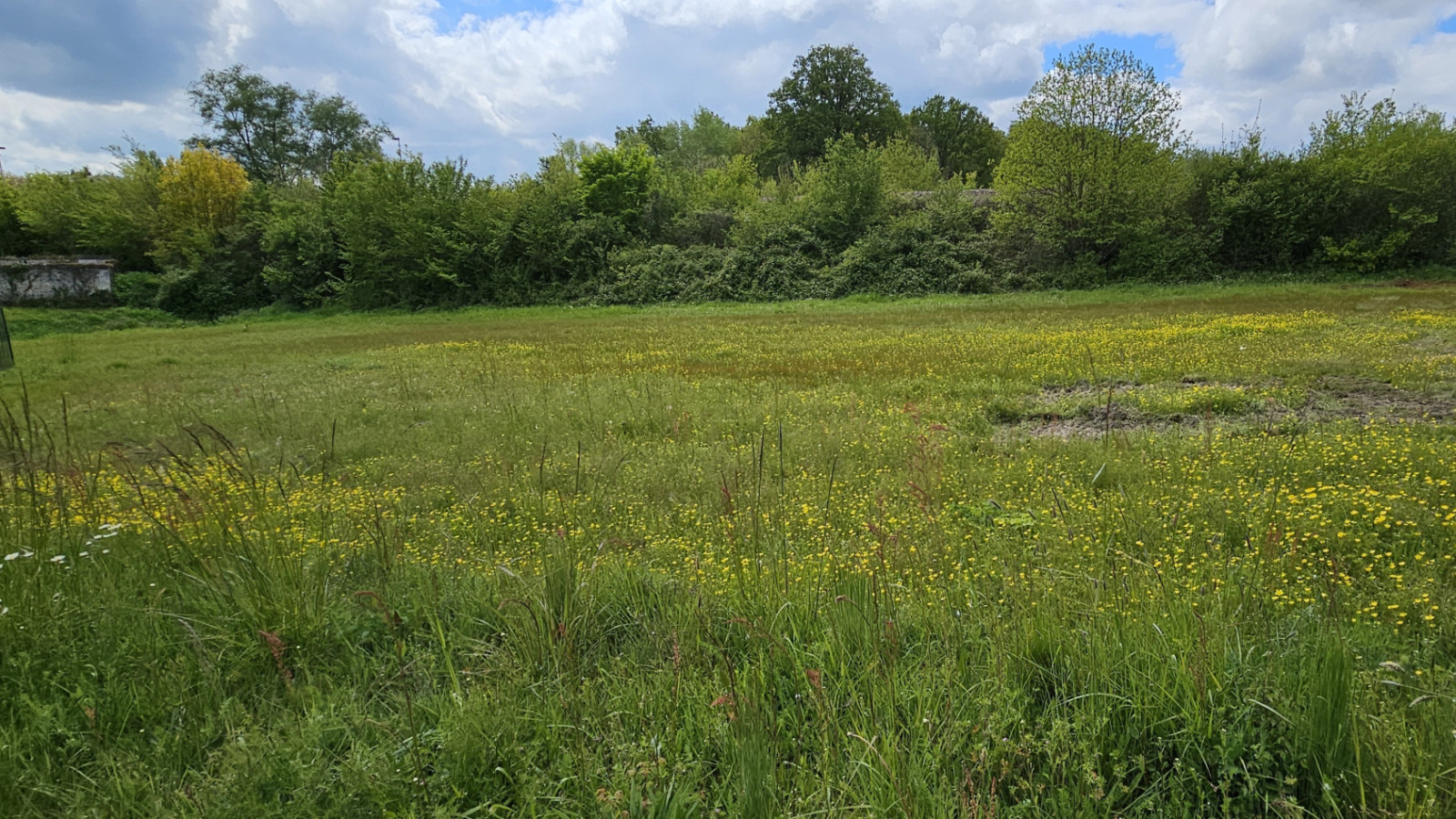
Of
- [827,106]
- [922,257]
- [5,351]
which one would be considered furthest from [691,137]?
[5,351]

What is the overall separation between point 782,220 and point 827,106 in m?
32.6

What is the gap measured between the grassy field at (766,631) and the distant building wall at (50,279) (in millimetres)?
47059

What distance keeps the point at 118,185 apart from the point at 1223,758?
212 ft

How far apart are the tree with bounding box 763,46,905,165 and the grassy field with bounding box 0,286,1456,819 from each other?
60.8 metres

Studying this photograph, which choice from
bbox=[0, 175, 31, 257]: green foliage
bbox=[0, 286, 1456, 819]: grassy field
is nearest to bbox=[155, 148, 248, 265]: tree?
bbox=[0, 175, 31, 257]: green foliage

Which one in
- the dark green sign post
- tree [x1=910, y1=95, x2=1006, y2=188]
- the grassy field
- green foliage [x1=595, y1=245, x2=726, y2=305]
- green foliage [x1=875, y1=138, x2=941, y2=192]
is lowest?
the grassy field

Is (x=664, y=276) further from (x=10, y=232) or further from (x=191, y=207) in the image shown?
(x=10, y=232)

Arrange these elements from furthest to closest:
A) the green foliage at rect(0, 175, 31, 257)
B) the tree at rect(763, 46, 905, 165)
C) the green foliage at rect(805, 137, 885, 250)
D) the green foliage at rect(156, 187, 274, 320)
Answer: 1. the tree at rect(763, 46, 905, 165)
2. the green foliage at rect(0, 175, 31, 257)
3. the green foliage at rect(156, 187, 274, 320)
4. the green foliage at rect(805, 137, 885, 250)

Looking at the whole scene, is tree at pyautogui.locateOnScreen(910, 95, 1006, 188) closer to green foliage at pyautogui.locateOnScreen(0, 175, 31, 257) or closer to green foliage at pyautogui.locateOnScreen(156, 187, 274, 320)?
green foliage at pyautogui.locateOnScreen(156, 187, 274, 320)

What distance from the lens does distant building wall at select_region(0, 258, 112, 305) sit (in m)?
39.3

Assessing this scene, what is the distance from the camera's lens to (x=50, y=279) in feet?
132

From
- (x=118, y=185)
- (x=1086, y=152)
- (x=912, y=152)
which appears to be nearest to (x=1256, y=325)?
(x=1086, y=152)

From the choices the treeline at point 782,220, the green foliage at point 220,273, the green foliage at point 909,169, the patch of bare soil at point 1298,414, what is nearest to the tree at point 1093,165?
the treeline at point 782,220

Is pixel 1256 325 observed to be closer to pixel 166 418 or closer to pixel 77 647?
pixel 77 647
